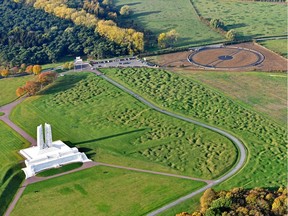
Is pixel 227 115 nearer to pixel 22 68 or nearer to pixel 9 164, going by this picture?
pixel 9 164

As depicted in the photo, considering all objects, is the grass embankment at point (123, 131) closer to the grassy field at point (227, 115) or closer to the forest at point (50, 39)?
the grassy field at point (227, 115)

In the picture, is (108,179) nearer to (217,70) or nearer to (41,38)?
(217,70)

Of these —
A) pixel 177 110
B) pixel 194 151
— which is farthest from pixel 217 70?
pixel 194 151

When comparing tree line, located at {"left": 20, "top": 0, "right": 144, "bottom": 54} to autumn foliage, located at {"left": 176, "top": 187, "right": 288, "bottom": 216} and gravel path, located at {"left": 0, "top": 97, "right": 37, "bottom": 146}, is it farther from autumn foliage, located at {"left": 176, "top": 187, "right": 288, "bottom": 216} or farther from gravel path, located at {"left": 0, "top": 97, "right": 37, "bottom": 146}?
autumn foliage, located at {"left": 176, "top": 187, "right": 288, "bottom": 216}

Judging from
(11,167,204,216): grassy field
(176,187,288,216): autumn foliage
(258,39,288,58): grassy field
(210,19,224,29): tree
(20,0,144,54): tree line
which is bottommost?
(11,167,204,216): grassy field

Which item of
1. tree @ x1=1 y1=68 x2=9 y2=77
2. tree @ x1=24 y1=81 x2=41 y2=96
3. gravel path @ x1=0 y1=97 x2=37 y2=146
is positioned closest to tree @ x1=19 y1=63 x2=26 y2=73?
tree @ x1=1 y1=68 x2=9 y2=77
